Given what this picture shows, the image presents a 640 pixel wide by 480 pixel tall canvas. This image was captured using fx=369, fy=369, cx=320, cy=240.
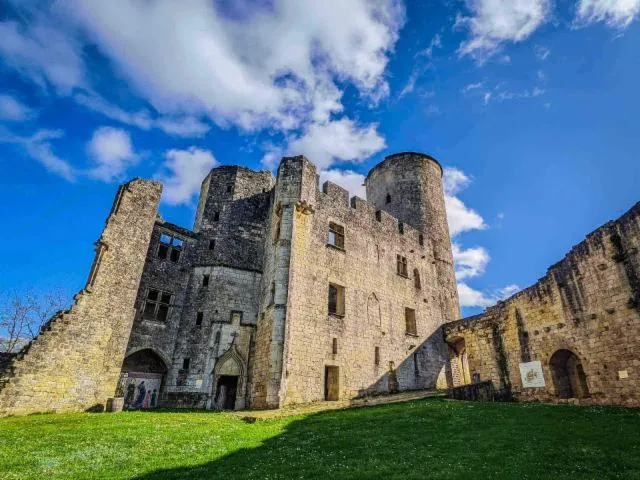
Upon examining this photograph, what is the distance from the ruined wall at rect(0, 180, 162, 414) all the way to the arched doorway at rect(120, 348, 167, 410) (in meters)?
1.68

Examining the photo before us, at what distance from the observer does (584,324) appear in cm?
1490

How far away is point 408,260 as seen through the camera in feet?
85.4

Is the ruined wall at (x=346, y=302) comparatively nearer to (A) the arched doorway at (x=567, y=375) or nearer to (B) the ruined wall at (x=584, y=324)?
(B) the ruined wall at (x=584, y=324)

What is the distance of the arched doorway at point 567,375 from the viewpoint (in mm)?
15773

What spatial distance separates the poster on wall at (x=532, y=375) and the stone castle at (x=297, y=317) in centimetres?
6

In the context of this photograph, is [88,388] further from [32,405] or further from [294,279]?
[294,279]

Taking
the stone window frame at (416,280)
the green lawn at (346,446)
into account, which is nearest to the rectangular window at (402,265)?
the stone window frame at (416,280)

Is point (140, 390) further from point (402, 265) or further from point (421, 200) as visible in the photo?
point (421, 200)

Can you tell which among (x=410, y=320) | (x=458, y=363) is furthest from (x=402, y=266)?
(x=458, y=363)

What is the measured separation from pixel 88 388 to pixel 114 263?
20.0 feet

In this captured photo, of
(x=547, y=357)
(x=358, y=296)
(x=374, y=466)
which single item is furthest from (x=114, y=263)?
(x=547, y=357)

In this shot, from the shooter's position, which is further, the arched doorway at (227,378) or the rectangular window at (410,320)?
the rectangular window at (410,320)

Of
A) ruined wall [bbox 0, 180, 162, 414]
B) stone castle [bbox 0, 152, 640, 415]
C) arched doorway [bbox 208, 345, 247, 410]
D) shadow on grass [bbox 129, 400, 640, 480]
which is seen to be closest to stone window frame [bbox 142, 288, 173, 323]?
stone castle [bbox 0, 152, 640, 415]

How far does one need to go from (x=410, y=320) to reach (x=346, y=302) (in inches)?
239
